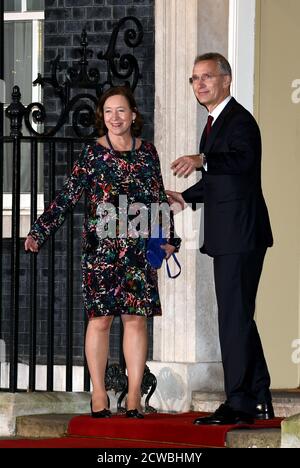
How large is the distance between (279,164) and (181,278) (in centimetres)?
94

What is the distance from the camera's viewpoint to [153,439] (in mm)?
8977

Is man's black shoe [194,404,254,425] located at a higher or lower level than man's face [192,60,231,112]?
lower

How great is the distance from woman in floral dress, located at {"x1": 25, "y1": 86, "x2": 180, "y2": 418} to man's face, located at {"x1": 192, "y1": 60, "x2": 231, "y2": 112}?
48 cm

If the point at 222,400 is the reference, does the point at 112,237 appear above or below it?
above

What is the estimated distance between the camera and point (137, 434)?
356 inches

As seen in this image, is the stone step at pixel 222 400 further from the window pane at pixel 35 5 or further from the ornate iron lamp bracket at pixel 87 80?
the window pane at pixel 35 5

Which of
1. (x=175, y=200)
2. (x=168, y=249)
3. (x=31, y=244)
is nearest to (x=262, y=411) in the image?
(x=168, y=249)

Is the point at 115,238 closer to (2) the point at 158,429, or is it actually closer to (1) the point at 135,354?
(1) the point at 135,354

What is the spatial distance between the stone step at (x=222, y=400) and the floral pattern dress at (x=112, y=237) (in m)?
1.06

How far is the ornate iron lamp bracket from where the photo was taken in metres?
10.5

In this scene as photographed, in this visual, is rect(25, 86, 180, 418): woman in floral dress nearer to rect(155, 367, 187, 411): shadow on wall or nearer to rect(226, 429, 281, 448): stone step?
rect(226, 429, 281, 448): stone step

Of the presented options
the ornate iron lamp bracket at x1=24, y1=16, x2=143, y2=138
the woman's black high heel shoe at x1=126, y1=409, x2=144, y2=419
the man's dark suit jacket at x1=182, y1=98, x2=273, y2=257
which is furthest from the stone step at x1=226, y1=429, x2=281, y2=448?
the ornate iron lamp bracket at x1=24, y1=16, x2=143, y2=138

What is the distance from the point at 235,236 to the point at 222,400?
1.67m
